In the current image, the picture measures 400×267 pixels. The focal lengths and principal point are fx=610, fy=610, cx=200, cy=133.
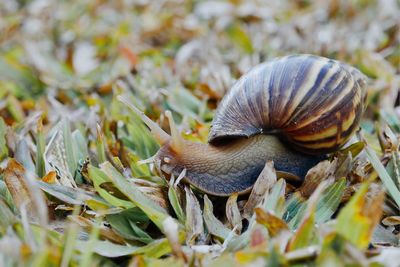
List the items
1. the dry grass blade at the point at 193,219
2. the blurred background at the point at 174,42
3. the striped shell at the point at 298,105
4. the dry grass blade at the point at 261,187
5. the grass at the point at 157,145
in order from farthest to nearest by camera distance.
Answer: the blurred background at the point at 174,42 → the striped shell at the point at 298,105 → the dry grass blade at the point at 261,187 → the dry grass blade at the point at 193,219 → the grass at the point at 157,145

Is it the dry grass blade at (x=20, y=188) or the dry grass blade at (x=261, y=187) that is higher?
the dry grass blade at (x=20, y=188)

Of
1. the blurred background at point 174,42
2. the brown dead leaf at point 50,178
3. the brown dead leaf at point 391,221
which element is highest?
the blurred background at point 174,42

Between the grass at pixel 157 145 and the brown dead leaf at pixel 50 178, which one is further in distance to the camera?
the brown dead leaf at pixel 50 178

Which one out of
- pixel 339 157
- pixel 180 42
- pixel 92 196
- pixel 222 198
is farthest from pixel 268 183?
pixel 180 42

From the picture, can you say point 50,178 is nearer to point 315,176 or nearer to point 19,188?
point 19,188

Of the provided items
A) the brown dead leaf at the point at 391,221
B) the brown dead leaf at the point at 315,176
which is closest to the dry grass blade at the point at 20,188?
the brown dead leaf at the point at 315,176

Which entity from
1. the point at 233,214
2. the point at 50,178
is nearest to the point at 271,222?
the point at 233,214

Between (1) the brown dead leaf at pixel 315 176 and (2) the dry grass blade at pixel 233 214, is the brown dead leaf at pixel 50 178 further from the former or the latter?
(1) the brown dead leaf at pixel 315 176
